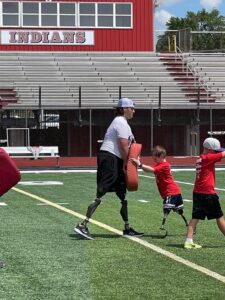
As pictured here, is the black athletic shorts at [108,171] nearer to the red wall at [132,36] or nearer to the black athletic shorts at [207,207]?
the black athletic shorts at [207,207]

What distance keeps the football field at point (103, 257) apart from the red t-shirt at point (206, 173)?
0.68 meters

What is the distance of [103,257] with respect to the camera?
26.2 feet

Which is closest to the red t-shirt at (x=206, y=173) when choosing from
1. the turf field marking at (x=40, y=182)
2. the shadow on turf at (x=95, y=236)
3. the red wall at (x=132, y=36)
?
the shadow on turf at (x=95, y=236)

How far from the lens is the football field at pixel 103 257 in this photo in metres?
6.35

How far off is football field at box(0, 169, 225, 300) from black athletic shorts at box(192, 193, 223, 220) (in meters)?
0.39

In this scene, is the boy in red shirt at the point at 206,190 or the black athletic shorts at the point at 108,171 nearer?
the boy in red shirt at the point at 206,190

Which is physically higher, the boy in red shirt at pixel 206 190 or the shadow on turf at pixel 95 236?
the boy in red shirt at pixel 206 190

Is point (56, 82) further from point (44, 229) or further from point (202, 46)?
point (202, 46)

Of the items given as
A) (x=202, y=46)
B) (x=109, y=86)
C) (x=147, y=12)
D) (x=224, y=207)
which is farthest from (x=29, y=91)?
(x=202, y=46)

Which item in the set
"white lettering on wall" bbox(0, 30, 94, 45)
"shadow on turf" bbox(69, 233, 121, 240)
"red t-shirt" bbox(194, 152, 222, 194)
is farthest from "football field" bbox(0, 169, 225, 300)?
"white lettering on wall" bbox(0, 30, 94, 45)

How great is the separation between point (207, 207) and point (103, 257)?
1.43 meters

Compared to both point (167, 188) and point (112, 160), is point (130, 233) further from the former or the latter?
point (112, 160)

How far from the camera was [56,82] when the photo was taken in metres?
35.5

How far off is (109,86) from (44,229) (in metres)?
26.0
